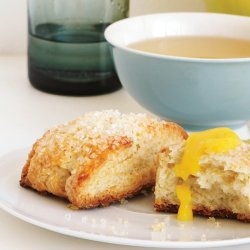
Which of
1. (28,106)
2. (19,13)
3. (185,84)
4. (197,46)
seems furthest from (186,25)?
(19,13)

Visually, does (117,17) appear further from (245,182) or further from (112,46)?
(245,182)

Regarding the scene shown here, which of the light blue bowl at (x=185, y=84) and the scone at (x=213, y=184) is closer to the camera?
the scone at (x=213, y=184)

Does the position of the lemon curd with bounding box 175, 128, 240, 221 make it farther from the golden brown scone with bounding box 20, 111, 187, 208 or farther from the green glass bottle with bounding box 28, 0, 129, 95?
the green glass bottle with bounding box 28, 0, 129, 95

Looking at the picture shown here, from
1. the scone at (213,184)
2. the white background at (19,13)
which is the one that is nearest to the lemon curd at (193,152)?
the scone at (213,184)

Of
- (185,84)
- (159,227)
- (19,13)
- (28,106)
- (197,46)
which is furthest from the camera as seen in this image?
(19,13)

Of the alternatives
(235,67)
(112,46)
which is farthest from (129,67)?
(235,67)

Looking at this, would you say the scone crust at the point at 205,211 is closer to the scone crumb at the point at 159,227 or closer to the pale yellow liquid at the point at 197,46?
the scone crumb at the point at 159,227

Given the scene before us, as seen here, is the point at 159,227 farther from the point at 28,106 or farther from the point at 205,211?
the point at 28,106
